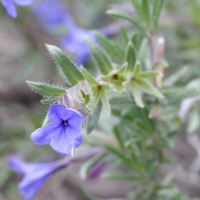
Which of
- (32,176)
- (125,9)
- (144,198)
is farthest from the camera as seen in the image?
(125,9)

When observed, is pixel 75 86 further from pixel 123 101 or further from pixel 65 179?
pixel 65 179

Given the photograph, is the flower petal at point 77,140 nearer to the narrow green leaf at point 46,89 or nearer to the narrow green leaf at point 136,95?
the narrow green leaf at point 46,89

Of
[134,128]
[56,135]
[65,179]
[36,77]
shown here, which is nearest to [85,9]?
[36,77]

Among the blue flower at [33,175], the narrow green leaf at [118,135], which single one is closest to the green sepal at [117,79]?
the narrow green leaf at [118,135]

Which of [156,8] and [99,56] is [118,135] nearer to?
[99,56]

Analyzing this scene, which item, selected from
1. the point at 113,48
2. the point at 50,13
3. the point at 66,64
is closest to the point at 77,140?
the point at 66,64

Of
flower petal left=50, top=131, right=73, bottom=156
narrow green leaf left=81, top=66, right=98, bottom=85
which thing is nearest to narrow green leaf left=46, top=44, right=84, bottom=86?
narrow green leaf left=81, top=66, right=98, bottom=85
